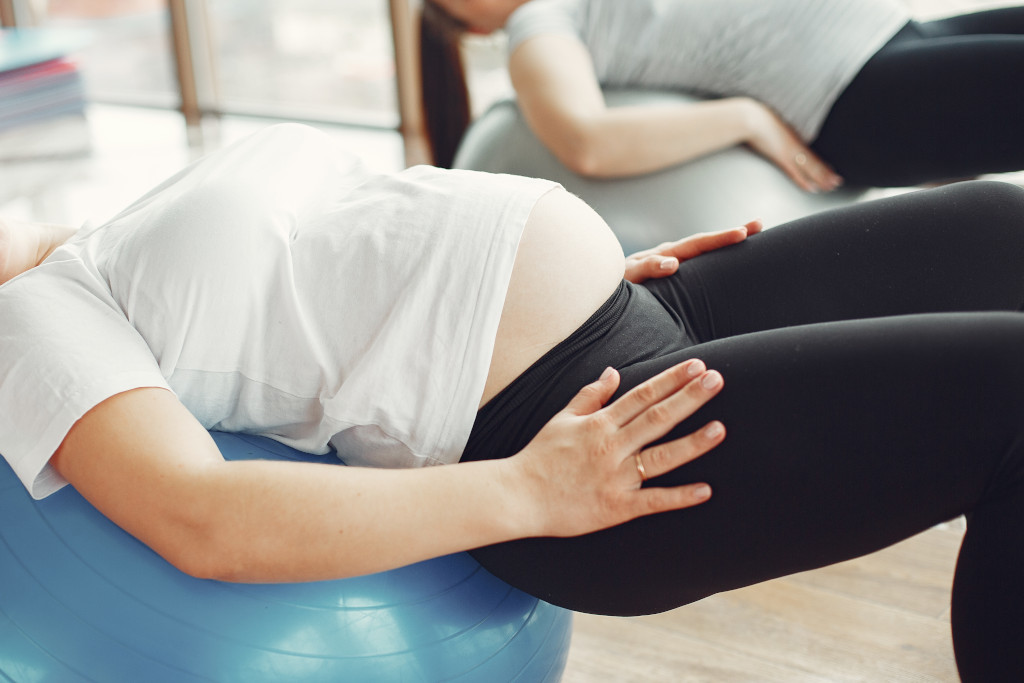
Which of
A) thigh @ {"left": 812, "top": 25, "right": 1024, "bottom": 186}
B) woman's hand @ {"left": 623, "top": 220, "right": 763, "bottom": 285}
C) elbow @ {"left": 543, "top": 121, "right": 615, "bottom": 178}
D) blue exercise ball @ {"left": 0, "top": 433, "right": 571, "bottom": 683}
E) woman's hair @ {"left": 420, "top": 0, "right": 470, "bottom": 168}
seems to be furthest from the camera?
woman's hair @ {"left": 420, "top": 0, "right": 470, "bottom": 168}

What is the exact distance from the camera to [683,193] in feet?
5.68

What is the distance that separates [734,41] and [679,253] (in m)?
0.82

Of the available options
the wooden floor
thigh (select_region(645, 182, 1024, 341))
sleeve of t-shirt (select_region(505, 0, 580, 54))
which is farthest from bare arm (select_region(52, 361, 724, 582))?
sleeve of t-shirt (select_region(505, 0, 580, 54))

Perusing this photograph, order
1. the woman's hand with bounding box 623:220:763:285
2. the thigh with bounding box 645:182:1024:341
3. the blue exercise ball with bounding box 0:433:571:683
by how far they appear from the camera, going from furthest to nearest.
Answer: the woman's hand with bounding box 623:220:763:285, the thigh with bounding box 645:182:1024:341, the blue exercise ball with bounding box 0:433:571:683

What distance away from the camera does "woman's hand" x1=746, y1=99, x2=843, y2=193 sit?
1.78 metres

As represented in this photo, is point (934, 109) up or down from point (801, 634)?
up

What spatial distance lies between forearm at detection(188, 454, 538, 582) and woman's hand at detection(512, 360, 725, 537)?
25 millimetres

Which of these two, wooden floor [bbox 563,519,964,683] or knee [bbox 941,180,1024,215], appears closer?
knee [bbox 941,180,1024,215]

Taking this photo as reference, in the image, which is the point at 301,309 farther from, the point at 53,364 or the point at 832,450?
the point at 832,450

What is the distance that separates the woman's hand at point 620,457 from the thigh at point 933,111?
106 cm

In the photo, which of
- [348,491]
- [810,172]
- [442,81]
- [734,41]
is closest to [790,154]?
[810,172]

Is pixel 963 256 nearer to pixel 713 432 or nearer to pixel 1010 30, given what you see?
pixel 713 432

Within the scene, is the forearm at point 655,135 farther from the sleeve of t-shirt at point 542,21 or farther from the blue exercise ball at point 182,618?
the blue exercise ball at point 182,618

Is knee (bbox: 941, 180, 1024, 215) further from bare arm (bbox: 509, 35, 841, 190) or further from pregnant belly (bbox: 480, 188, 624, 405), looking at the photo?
bare arm (bbox: 509, 35, 841, 190)
